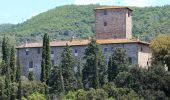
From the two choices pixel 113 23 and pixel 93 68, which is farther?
pixel 113 23

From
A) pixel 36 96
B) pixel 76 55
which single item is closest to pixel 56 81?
pixel 36 96

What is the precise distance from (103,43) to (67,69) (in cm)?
830

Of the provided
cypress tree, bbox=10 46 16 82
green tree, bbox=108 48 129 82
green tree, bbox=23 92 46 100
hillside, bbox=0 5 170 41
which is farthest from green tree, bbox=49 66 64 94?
hillside, bbox=0 5 170 41

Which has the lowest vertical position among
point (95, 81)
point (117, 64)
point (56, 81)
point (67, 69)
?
point (56, 81)

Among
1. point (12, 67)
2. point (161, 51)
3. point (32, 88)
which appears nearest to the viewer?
point (32, 88)

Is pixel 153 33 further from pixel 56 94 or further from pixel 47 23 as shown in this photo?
pixel 56 94

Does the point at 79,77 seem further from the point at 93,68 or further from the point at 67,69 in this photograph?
the point at 93,68

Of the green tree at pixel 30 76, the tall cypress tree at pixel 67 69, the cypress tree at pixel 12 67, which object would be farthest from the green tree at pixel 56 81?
the green tree at pixel 30 76

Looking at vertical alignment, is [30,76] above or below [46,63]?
below

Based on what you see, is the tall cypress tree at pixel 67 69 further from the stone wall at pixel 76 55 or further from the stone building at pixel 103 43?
the stone building at pixel 103 43

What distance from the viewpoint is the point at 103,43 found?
72.4 metres

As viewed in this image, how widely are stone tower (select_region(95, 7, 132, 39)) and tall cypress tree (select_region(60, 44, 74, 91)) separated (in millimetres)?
11016

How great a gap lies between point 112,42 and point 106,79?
7349mm

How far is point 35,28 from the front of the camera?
15162 cm
